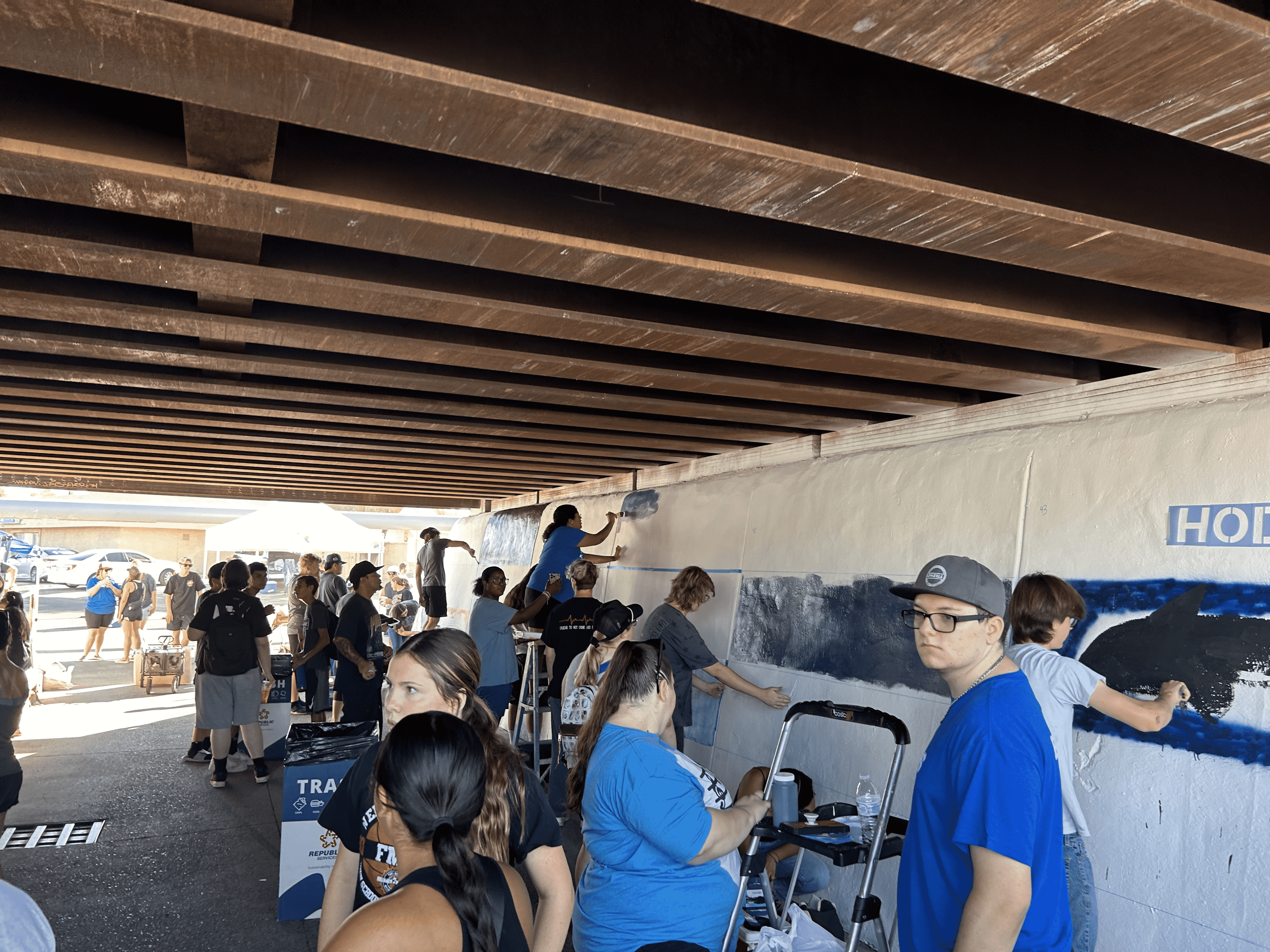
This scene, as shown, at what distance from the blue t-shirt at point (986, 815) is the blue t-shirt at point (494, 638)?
4311 mm

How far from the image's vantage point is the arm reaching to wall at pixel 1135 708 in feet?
8.75

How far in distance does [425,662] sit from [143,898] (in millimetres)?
3116

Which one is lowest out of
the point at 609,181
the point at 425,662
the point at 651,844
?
the point at 651,844

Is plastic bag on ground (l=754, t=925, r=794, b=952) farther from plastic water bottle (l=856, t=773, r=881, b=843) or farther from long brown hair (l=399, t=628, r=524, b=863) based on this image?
long brown hair (l=399, t=628, r=524, b=863)

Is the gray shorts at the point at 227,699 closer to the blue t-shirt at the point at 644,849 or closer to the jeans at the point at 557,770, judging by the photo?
the jeans at the point at 557,770

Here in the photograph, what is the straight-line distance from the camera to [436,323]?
3549 mm

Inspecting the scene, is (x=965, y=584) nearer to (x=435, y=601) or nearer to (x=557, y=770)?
(x=557, y=770)

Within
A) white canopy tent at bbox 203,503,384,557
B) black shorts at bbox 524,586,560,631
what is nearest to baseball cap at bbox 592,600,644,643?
black shorts at bbox 524,586,560,631

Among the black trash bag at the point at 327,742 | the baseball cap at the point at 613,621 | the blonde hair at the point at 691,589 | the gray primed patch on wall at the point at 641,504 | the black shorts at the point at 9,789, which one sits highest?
the gray primed patch on wall at the point at 641,504

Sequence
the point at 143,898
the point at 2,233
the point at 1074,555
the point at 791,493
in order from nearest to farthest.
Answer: the point at 2,233 < the point at 1074,555 < the point at 143,898 < the point at 791,493

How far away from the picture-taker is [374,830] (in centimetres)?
186

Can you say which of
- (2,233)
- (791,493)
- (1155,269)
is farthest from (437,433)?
(1155,269)

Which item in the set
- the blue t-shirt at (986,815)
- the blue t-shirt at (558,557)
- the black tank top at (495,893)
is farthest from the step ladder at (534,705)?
the black tank top at (495,893)

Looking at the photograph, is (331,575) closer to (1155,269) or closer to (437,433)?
(437,433)
